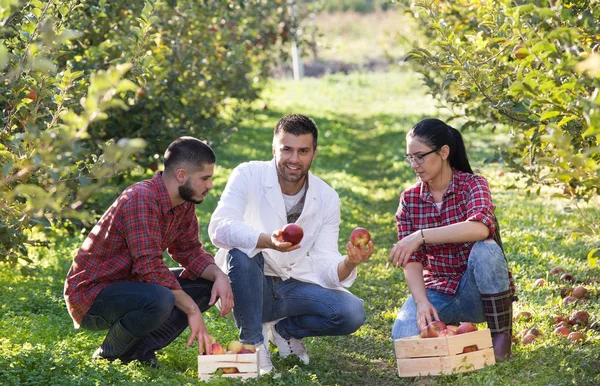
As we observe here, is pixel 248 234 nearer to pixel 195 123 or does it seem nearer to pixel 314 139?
pixel 314 139

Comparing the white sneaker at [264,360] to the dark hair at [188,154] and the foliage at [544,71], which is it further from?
the foliage at [544,71]

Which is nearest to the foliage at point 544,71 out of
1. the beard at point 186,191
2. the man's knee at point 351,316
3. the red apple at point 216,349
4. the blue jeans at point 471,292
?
the blue jeans at point 471,292

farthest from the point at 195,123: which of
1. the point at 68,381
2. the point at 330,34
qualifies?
the point at 330,34

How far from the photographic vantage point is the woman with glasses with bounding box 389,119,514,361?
4.72 metres

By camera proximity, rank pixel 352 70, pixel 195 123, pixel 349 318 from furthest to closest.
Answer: pixel 352 70
pixel 195 123
pixel 349 318

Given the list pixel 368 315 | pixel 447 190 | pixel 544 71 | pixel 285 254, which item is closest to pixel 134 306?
pixel 285 254

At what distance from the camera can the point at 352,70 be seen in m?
33.4

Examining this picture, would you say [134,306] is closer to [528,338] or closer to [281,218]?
[281,218]

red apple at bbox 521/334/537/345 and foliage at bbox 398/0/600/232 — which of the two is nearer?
foliage at bbox 398/0/600/232

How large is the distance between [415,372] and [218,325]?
1618mm

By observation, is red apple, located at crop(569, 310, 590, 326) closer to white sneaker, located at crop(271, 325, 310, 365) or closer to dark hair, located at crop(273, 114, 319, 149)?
white sneaker, located at crop(271, 325, 310, 365)

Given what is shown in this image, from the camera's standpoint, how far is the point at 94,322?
15.4 ft

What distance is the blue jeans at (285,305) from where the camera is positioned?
16.0 feet

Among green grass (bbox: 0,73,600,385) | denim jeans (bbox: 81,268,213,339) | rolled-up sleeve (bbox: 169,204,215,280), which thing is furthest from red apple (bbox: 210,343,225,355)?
rolled-up sleeve (bbox: 169,204,215,280)
